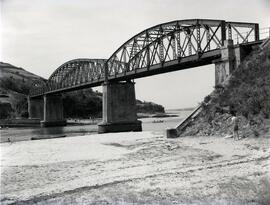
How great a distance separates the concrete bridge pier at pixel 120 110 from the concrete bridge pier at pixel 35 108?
3601 inches

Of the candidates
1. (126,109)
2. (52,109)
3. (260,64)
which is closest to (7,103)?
(52,109)

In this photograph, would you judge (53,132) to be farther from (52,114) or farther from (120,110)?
(52,114)

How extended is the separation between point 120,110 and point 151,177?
223 ft

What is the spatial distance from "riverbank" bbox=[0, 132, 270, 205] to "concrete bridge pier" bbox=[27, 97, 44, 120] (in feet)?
500

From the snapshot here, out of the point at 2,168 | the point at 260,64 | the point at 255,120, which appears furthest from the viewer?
the point at 260,64

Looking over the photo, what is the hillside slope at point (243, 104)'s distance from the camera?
24688 mm

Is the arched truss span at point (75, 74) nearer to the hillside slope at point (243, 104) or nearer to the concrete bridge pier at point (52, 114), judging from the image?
the concrete bridge pier at point (52, 114)

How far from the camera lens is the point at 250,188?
471 inches

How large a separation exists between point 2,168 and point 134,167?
266 inches

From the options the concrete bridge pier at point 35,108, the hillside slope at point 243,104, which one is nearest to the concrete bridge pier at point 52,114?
the concrete bridge pier at point 35,108

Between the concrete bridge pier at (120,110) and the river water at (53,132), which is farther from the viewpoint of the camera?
the concrete bridge pier at (120,110)

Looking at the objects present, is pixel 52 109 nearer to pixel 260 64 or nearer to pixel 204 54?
pixel 204 54

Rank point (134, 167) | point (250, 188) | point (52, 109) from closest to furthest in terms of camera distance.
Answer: point (250, 188) < point (134, 167) < point (52, 109)

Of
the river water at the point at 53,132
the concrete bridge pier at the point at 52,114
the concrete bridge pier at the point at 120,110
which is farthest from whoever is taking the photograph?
the concrete bridge pier at the point at 52,114
